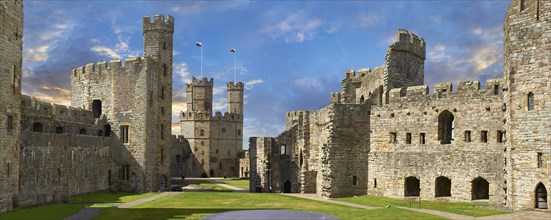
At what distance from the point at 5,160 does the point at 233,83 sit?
6709 cm

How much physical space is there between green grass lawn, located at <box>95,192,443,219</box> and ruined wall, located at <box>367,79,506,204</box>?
244 inches

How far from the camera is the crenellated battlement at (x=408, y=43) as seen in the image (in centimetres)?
4072

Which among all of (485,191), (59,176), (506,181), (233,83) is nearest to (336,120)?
(485,191)

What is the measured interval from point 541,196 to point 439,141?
930cm

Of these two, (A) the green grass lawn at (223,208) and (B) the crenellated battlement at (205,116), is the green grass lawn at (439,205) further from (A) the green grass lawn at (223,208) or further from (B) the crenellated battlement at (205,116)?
(B) the crenellated battlement at (205,116)

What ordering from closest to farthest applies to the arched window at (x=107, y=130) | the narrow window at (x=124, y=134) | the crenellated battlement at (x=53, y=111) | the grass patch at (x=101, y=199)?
the grass patch at (x=101, y=199), the crenellated battlement at (x=53, y=111), the narrow window at (x=124, y=134), the arched window at (x=107, y=130)

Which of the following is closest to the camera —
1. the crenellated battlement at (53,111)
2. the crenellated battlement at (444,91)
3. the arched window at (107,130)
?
the crenellated battlement at (444,91)

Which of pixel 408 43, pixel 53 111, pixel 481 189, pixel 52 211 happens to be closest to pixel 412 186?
pixel 481 189

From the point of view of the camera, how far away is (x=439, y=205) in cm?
3192

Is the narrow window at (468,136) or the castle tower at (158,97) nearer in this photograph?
the narrow window at (468,136)

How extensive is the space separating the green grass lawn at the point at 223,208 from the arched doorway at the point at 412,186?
6.52 meters

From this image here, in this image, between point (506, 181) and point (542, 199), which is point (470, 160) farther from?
point (542, 199)

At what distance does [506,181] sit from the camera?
29.0 meters

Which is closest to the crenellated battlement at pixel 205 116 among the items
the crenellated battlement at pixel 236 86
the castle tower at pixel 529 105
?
the crenellated battlement at pixel 236 86
